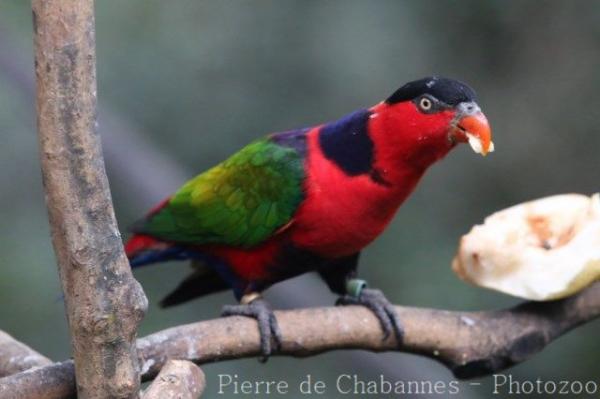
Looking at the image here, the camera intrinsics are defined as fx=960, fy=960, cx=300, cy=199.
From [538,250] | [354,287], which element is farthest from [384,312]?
[538,250]

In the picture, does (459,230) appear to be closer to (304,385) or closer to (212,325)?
(304,385)

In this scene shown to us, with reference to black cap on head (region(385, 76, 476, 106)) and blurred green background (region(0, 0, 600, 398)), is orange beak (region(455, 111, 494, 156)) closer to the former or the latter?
black cap on head (region(385, 76, 476, 106))

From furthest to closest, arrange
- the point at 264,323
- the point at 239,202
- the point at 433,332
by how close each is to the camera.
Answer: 1. the point at 239,202
2. the point at 433,332
3. the point at 264,323

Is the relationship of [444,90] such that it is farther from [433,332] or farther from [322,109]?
[322,109]

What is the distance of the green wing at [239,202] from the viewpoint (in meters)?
2.63

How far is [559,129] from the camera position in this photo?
4098mm

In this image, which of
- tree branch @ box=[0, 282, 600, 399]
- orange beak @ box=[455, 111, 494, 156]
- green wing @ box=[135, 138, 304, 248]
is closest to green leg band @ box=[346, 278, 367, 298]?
tree branch @ box=[0, 282, 600, 399]

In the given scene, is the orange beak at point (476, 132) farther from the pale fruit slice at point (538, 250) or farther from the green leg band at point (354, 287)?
the green leg band at point (354, 287)

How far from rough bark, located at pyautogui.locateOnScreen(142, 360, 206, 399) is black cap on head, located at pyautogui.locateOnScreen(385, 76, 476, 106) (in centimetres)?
91

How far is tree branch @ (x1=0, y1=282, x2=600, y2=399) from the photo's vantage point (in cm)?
231

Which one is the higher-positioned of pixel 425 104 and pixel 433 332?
pixel 425 104

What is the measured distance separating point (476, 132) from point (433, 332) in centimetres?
56

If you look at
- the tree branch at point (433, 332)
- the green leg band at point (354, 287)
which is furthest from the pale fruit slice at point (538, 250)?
the green leg band at point (354, 287)

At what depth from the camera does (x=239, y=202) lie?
2705 millimetres
